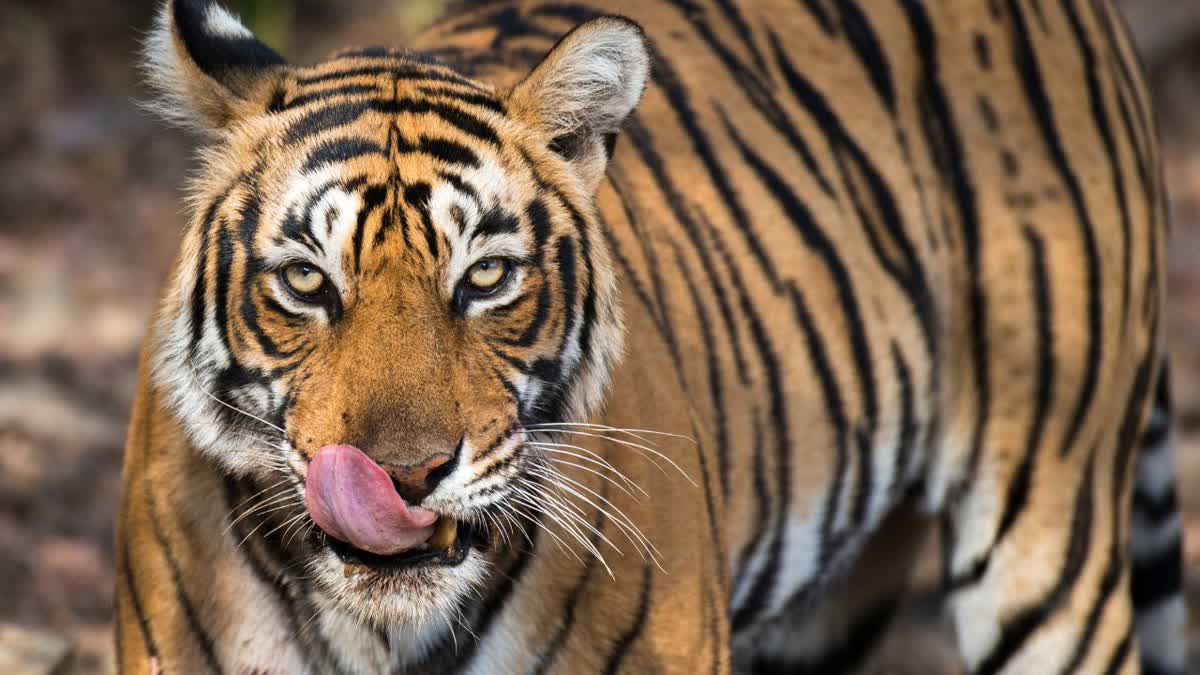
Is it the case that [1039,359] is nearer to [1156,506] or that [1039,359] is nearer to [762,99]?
[1156,506]

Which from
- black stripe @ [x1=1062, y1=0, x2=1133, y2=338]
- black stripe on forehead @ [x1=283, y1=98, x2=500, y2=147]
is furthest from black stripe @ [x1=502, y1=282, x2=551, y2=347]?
black stripe @ [x1=1062, y1=0, x2=1133, y2=338]

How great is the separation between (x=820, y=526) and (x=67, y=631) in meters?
2.12

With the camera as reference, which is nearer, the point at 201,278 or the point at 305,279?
the point at 305,279

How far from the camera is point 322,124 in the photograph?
211 cm

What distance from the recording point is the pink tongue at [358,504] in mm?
1880

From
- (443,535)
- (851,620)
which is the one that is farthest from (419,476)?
(851,620)

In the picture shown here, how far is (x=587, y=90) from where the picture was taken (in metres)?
2.23

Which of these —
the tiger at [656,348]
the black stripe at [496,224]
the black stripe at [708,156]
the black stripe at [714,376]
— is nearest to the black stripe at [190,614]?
the tiger at [656,348]

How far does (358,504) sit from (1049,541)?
1.77 m

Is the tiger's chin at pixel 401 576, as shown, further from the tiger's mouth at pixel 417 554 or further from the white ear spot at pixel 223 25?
the white ear spot at pixel 223 25

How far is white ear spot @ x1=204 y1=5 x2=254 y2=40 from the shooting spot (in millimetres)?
2186

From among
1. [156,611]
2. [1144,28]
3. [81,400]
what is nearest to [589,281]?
[156,611]

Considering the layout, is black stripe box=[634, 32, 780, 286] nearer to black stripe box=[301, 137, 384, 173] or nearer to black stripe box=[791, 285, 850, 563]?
black stripe box=[791, 285, 850, 563]

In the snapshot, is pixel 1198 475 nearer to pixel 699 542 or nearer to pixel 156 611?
pixel 699 542
